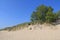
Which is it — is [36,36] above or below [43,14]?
below

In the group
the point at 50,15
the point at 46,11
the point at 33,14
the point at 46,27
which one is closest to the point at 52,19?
the point at 50,15

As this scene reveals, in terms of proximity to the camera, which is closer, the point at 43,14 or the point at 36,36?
the point at 36,36

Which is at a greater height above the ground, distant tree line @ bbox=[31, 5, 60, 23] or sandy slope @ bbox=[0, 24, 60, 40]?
distant tree line @ bbox=[31, 5, 60, 23]

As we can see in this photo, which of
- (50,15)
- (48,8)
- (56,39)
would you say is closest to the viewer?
(56,39)

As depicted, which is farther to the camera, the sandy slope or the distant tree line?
the distant tree line

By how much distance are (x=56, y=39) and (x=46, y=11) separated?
47.7 ft

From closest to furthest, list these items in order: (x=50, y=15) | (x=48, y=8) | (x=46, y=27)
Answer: (x=46, y=27)
(x=50, y=15)
(x=48, y=8)

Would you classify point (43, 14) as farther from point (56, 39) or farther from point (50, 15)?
point (56, 39)

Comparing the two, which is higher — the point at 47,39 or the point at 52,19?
the point at 52,19

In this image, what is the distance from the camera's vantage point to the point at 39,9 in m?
23.4

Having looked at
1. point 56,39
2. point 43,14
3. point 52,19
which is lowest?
point 56,39

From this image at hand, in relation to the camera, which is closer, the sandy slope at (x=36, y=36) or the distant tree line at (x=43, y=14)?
the sandy slope at (x=36, y=36)

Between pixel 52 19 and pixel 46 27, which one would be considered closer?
pixel 46 27

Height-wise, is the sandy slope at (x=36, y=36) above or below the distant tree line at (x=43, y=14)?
below
